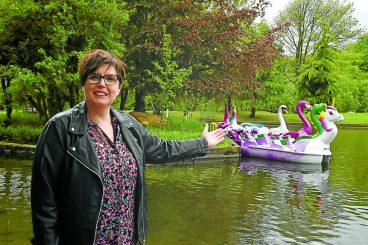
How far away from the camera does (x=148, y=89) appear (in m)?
18.6

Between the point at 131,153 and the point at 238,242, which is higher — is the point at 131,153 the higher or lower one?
the higher one

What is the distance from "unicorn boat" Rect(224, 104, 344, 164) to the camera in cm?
1459

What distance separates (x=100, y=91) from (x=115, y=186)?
0.50 m

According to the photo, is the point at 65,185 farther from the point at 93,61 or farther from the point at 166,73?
the point at 166,73

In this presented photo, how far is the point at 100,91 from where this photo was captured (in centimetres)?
236

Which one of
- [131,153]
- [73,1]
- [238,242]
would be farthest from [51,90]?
[131,153]

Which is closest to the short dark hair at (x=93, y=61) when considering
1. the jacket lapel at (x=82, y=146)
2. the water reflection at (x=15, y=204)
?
the jacket lapel at (x=82, y=146)

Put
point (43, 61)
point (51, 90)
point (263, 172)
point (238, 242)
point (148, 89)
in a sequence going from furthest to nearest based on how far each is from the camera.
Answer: point (148, 89) → point (51, 90) → point (43, 61) → point (263, 172) → point (238, 242)

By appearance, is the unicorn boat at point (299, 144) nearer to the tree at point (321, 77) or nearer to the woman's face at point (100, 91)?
the woman's face at point (100, 91)

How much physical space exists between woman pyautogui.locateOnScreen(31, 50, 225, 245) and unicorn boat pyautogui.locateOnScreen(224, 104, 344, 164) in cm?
1279

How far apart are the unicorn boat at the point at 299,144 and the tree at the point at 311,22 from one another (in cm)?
3040

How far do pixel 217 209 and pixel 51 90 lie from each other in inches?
422

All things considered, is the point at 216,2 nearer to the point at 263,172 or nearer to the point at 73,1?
the point at 73,1

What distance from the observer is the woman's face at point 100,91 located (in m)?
2.35
